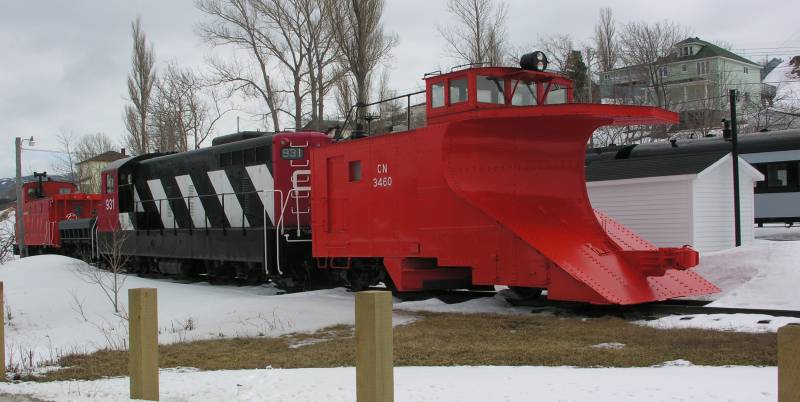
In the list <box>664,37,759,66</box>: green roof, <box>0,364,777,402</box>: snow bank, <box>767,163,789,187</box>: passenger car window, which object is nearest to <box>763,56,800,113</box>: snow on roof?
<box>664,37,759,66</box>: green roof

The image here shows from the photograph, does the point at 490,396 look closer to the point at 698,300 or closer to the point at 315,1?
the point at 698,300

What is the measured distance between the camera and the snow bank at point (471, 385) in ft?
17.3

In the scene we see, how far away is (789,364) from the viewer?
3.35 meters

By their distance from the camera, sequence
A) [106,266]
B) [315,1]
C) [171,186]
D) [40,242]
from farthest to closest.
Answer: [315,1]
[40,242]
[106,266]
[171,186]

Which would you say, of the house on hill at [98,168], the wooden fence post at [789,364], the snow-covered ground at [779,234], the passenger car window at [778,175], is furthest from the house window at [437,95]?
the house on hill at [98,168]

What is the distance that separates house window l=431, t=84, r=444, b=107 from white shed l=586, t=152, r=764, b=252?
409 inches

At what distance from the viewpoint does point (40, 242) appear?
→ 104ft

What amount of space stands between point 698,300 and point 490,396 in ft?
25.9

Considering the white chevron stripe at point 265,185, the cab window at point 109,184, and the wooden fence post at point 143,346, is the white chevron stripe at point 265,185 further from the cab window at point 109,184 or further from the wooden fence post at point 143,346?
the wooden fence post at point 143,346

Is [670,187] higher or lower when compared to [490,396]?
higher

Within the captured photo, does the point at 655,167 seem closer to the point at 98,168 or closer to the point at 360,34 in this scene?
the point at 360,34

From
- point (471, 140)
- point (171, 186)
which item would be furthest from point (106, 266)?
point (471, 140)

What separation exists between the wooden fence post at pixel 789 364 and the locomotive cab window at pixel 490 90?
314 inches

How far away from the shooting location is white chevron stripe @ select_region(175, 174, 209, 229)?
17859 millimetres
